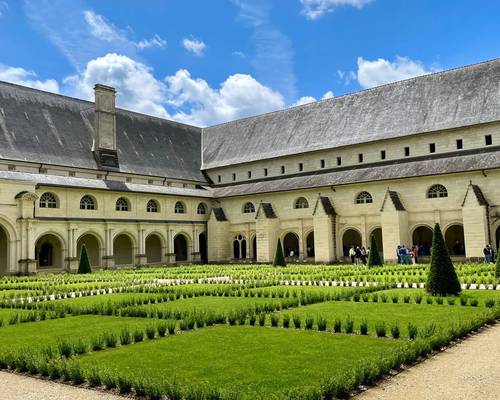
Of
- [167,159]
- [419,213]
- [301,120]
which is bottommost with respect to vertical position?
[419,213]

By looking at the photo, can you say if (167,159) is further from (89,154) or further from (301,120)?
(301,120)

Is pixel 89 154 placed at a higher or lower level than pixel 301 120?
lower

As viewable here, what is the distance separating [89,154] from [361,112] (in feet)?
73.8

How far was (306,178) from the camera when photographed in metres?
41.6

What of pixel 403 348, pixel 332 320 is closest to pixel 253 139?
pixel 332 320

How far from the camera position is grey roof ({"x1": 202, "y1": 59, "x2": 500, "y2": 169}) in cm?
3559

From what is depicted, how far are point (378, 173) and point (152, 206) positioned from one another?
18.2 metres

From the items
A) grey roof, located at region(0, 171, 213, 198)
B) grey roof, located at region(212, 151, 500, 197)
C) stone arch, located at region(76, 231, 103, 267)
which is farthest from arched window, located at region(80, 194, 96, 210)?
grey roof, located at region(212, 151, 500, 197)

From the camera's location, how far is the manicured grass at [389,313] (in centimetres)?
1105

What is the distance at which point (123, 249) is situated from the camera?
41.2m

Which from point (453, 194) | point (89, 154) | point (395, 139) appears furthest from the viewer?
point (89, 154)

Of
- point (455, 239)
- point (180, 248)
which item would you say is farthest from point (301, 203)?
point (180, 248)

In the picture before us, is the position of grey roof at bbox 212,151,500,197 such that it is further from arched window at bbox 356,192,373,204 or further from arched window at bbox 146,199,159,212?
arched window at bbox 146,199,159,212

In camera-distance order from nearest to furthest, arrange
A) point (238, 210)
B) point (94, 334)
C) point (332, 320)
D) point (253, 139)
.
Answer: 1. point (94, 334)
2. point (332, 320)
3. point (238, 210)
4. point (253, 139)
